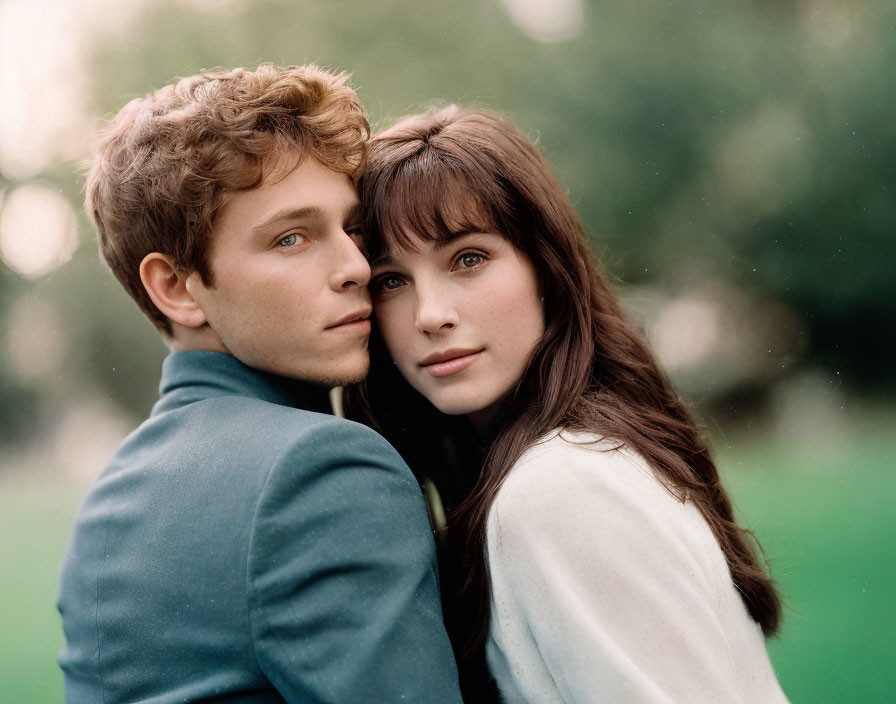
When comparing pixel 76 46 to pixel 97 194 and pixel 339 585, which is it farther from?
pixel 339 585

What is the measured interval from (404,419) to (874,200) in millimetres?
5068

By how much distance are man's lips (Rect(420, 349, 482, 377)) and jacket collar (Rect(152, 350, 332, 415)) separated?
0.97 feet

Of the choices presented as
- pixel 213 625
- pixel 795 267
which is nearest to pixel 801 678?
pixel 795 267

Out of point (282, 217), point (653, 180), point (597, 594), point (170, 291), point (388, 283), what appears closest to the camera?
point (597, 594)

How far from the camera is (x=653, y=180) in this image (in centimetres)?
648

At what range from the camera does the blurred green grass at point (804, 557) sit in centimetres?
441

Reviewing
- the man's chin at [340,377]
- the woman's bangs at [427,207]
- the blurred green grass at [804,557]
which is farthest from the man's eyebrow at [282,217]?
the blurred green grass at [804,557]

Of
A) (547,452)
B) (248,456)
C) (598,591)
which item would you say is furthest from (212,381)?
(598,591)

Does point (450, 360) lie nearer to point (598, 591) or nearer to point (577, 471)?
point (577, 471)

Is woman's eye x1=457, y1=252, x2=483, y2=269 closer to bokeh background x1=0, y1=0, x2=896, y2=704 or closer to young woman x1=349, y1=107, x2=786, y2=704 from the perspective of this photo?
young woman x1=349, y1=107, x2=786, y2=704

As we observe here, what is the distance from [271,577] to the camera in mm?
1352

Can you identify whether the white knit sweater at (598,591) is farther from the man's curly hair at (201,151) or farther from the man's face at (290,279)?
the man's curly hair at (201,151)

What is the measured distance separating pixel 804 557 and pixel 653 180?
2867 millimetres

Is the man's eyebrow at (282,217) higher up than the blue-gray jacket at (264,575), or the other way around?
the man's eyebrow at (282,217)
